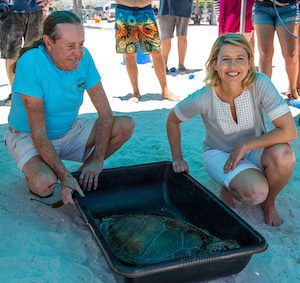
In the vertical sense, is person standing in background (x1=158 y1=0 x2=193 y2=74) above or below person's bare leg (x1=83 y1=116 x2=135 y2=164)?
above

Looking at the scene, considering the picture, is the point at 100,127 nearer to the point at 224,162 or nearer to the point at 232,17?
the point at 224,162

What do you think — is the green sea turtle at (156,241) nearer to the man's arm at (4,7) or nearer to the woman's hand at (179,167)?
the woman's hand at (179,167)

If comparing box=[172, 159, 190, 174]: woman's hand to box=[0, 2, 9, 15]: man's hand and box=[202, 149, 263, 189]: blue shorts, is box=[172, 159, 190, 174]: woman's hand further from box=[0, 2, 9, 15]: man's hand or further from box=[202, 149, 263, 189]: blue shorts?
box=[0, 2, 9, 15]: man's hand

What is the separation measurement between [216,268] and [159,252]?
258mm

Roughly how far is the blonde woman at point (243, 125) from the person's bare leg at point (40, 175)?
70 centimetres

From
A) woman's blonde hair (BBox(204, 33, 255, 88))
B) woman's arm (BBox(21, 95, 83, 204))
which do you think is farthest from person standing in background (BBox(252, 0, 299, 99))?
woman's arm (BBox(21, 95, 83, 204))

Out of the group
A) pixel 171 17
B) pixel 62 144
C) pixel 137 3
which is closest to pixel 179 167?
pixel 62 144

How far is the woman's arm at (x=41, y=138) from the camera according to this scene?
2256mm

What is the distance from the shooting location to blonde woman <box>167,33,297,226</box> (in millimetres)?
2197

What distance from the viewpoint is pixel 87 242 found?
2.11m

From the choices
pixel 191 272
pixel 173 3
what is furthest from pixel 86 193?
pixel 173 3

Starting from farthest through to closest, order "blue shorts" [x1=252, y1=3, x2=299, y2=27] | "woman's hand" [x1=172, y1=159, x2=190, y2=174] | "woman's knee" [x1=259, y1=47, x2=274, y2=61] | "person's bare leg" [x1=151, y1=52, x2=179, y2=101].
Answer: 1. "person's bare leg" [x1=151, y1=52, x2=179, y2=101]
2. "woman's knee" [x1=259, y1=47, x2=274, y2=61]
3. "blue shorts" [x1=252, y1=3, x2=299, y2=27]
4. "woman's hand" [x1=172, y1=159, x2=190, y2=174]

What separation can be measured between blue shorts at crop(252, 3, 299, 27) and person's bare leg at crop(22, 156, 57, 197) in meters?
2.70

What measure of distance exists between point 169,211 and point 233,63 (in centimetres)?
89
